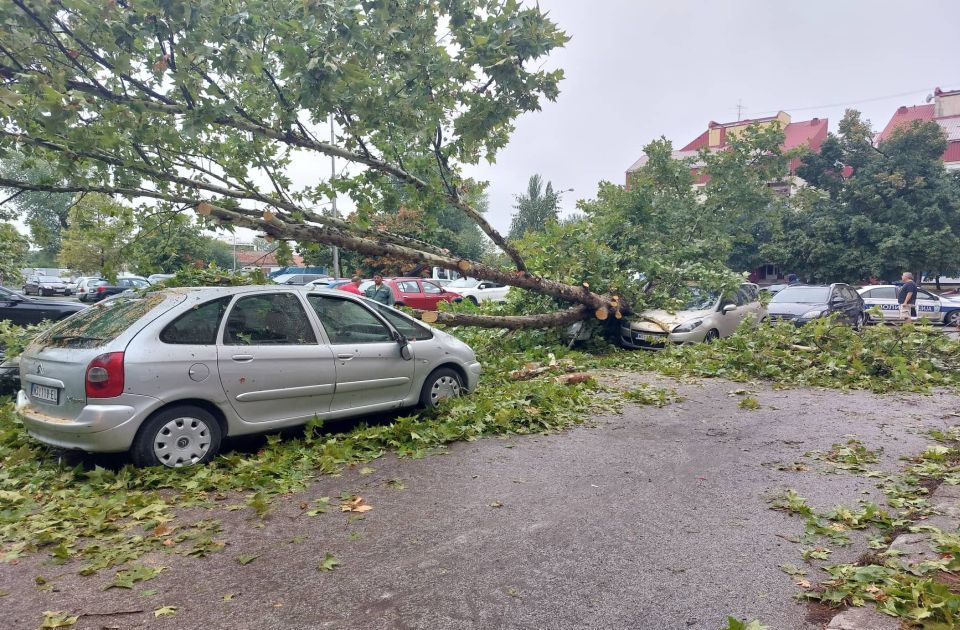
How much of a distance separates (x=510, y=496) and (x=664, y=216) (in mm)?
9519

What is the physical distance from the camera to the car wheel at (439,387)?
6781 mm

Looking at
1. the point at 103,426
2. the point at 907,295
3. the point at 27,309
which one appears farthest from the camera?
the point at 907,295

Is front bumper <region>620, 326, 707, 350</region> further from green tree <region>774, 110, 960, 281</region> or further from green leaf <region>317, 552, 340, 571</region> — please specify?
green tree <region>774, 110, 960, 281</region>

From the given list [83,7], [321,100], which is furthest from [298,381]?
[83,7]

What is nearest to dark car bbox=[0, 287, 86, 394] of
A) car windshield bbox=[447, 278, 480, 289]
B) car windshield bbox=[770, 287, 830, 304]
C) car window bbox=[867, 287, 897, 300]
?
car windshield bbox=[770, 287, 830, 304]

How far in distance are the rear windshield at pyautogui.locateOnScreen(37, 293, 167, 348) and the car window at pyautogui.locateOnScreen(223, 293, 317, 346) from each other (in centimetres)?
68

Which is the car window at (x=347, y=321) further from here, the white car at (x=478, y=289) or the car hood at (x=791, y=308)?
the white car at (x=478, y=289)

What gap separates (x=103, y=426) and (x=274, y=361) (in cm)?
138

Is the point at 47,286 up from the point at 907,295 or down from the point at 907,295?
up

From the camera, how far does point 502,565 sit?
11.2ft

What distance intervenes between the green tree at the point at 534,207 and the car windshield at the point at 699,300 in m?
37.5

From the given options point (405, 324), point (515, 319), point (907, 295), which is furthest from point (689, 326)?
point (907, 295)

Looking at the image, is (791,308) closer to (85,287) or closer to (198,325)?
(198,325)

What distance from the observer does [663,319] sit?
39.5ft
